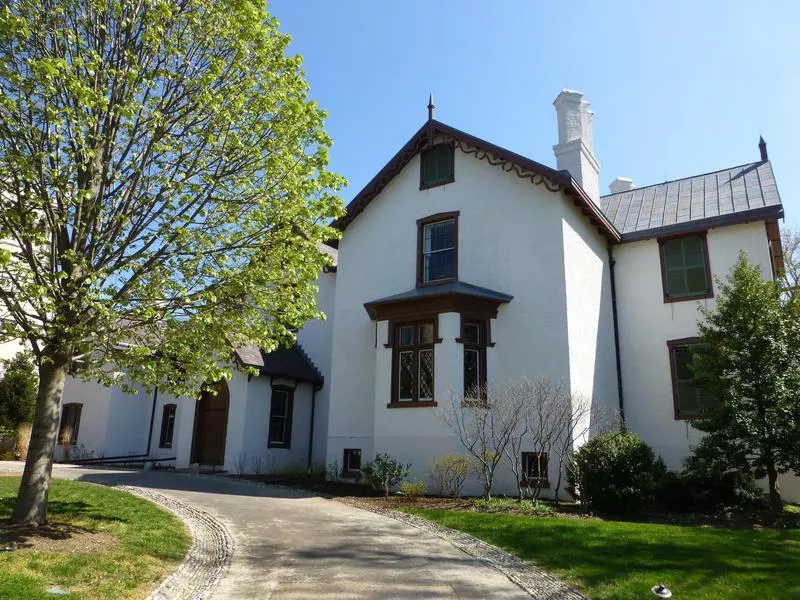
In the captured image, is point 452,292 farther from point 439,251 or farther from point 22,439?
point 22,439

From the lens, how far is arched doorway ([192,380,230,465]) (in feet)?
65.2

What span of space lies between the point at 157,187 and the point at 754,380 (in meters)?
11.8

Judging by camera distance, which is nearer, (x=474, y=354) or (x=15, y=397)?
(x=474, y=354)

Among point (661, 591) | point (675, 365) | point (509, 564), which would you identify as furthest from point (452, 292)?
point (661, 591)

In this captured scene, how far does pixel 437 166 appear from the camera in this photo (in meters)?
18.3

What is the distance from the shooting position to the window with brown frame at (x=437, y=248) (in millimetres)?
17359

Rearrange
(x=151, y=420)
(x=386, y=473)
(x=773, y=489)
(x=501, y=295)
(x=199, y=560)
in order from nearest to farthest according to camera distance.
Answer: (x=199, y=560), (x=773, y=489), (x=386, y=473), (x=501, y=295), (x=151, y=420)

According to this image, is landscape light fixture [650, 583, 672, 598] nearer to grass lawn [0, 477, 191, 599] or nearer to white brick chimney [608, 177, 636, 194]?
grass lawn [0, 477, 191, 599]

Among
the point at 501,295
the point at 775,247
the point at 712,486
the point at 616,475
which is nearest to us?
the point at 616,475

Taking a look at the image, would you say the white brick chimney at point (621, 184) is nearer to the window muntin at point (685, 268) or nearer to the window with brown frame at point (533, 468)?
the window muntin at point (685, 268)

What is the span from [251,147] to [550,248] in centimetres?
933

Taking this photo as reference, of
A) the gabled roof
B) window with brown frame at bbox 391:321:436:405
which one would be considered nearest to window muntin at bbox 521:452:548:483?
window with brown frame at bbox 391:321:436:405

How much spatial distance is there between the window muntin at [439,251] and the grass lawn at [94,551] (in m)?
9.63

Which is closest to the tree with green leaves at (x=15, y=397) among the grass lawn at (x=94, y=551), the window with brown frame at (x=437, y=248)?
the grass lawn at (x=94, y=551)
